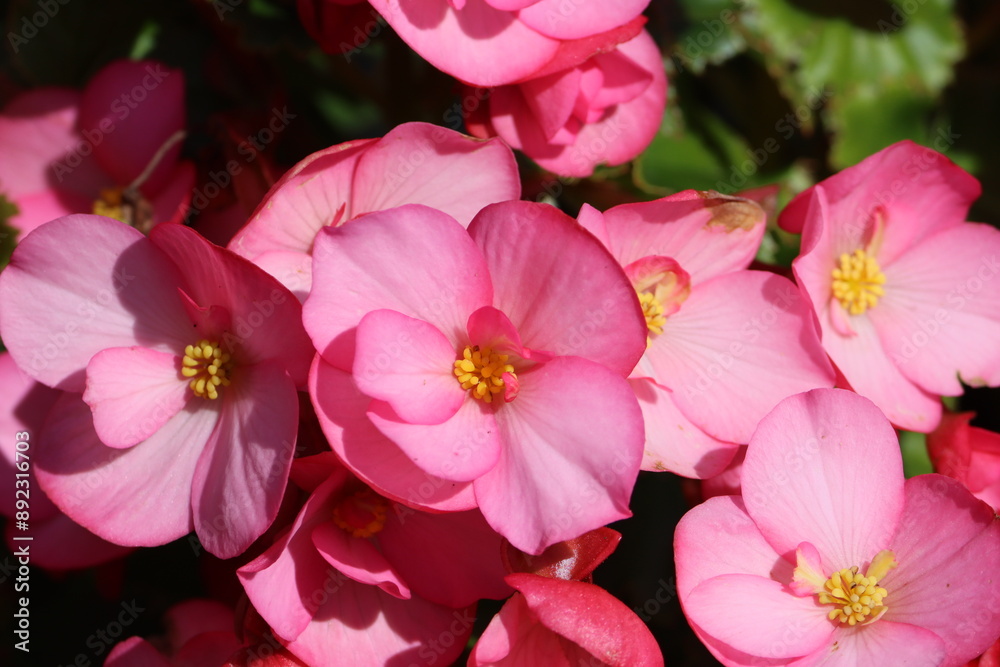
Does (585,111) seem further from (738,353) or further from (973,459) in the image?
(973,459)

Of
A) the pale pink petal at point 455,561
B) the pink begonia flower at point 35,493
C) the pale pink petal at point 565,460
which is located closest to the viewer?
the pale pink petal at point 565,460

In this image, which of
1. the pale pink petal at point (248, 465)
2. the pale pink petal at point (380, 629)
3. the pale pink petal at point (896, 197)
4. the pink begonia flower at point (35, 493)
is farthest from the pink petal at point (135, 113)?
the pale pink petal at point (896, 197)

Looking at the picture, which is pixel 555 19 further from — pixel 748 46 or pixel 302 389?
pixel 748 46

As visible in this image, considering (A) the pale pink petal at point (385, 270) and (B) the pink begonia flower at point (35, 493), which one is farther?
(B) the pink begonia flower at point (35, 493)

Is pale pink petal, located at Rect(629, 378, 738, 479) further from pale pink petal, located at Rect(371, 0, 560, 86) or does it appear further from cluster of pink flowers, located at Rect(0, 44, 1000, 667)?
pale pink petal, located at Rect(371, 0, 560, 86)

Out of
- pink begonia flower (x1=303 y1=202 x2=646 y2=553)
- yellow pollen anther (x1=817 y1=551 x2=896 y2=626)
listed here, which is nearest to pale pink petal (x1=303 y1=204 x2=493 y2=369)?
pink begonia flower (x1=303 y1=202 x2=646 y2=553)

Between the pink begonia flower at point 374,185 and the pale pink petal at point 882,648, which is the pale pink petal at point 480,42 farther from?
the pale pink petal at point 882,648

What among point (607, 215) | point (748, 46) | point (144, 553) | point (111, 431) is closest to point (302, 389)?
point (111, 431)
